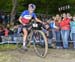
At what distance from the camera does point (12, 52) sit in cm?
1145

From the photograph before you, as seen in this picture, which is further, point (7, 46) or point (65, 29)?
point (65, 29)

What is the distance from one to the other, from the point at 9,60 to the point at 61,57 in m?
1.83

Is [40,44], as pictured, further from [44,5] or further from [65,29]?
[44,5]

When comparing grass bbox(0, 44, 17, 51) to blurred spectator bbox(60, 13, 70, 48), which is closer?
grass bbox(0, 44, 17, 51)

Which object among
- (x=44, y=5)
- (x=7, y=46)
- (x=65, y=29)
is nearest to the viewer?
(x=7, y=46)

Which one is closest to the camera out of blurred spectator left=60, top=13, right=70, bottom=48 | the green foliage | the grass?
the grass

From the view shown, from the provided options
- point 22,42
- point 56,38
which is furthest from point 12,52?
point 56,38

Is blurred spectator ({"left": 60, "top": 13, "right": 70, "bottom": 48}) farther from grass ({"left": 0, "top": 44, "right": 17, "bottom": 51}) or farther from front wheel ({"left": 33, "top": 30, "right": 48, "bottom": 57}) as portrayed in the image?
front wheel ({"left": 33, "top": 30, "right": 48, "bottom": 57})

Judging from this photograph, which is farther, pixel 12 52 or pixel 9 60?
pixel 12 52

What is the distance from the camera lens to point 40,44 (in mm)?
10312

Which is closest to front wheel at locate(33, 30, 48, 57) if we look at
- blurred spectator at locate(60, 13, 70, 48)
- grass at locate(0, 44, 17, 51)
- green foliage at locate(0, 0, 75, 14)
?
grass at locate(0, 44, 17, 51)

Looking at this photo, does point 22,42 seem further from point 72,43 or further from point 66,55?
point 72,43

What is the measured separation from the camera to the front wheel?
10.1m

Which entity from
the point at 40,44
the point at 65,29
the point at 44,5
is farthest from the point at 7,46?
the point at 44,5
